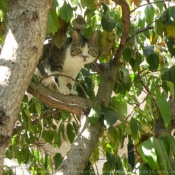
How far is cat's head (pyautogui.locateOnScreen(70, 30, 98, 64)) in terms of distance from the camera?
7.23 feet

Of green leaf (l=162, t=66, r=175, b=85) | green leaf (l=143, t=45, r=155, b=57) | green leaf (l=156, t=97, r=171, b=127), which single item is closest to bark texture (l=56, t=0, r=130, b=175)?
green leaf (l=143, t=45, r=155, b=57)

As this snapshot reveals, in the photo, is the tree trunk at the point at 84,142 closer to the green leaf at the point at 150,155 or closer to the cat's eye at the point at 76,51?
the green leaf at the point at 150,155

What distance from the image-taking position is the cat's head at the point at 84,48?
2203 millimetres

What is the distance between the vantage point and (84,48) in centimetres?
230

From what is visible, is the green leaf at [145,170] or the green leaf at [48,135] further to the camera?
the green leaf at [48,135]

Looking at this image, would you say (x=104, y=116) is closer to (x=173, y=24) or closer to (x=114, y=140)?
(x=114, y=140)

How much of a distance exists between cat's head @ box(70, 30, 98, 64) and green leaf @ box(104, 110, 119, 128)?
2.87ft

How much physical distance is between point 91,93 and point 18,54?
1.02 m

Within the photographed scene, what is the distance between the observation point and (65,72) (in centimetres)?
224

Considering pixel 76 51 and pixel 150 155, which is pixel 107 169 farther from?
pixel 76 51

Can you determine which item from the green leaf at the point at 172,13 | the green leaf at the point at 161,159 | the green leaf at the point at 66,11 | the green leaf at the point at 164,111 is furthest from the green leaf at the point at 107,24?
the green leaf at the point at 161,159

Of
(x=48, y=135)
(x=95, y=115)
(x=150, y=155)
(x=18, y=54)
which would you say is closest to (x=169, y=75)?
(x=95, y=115)

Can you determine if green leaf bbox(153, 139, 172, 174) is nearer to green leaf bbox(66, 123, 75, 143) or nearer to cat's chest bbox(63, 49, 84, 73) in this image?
green leaf bbox(66, 123, 75, 143)

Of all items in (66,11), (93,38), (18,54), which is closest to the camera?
(18,54)
